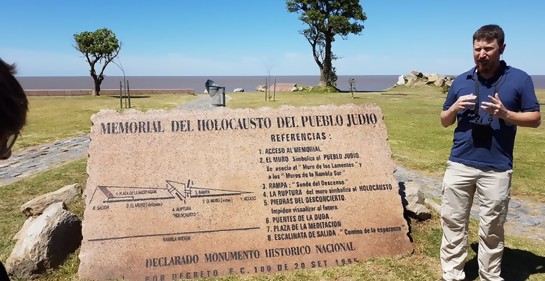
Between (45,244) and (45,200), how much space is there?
1892mm

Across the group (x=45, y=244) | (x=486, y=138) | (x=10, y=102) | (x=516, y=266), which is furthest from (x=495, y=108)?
(x=45, y=244)

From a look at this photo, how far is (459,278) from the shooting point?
471 cm

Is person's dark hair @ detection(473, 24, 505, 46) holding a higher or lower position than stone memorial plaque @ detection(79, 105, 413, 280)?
higher

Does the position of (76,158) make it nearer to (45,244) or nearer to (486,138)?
(45,244)

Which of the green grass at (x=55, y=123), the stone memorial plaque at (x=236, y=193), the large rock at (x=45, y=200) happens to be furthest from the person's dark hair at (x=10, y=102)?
the green grass at (x=55, y=123)

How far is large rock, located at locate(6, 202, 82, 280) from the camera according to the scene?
4910 mm

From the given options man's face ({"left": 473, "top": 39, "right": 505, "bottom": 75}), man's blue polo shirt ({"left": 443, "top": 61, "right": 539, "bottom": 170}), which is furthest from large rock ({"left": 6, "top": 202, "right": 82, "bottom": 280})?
man's face ({"left": 473, "top": 39, "right": 505, "bottom": 75})

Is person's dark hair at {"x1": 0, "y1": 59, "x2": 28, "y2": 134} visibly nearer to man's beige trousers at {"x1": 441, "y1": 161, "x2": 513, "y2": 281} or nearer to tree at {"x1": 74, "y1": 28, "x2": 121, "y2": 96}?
man's beige trousers at {"x1": 441, "y1": 161, "x2": 513, "y2": 281}

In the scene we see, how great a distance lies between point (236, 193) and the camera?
17.6 feet

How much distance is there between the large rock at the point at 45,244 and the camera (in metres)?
4.91

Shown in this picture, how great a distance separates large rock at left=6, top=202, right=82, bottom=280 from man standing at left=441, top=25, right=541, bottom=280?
4.46 metres

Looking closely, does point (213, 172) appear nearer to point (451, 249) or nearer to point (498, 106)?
point (451, 249)

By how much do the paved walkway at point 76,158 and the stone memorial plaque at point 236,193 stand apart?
1764 millimetres

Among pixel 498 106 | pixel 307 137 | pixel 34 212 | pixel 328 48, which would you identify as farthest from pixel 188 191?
pixel 328 48
